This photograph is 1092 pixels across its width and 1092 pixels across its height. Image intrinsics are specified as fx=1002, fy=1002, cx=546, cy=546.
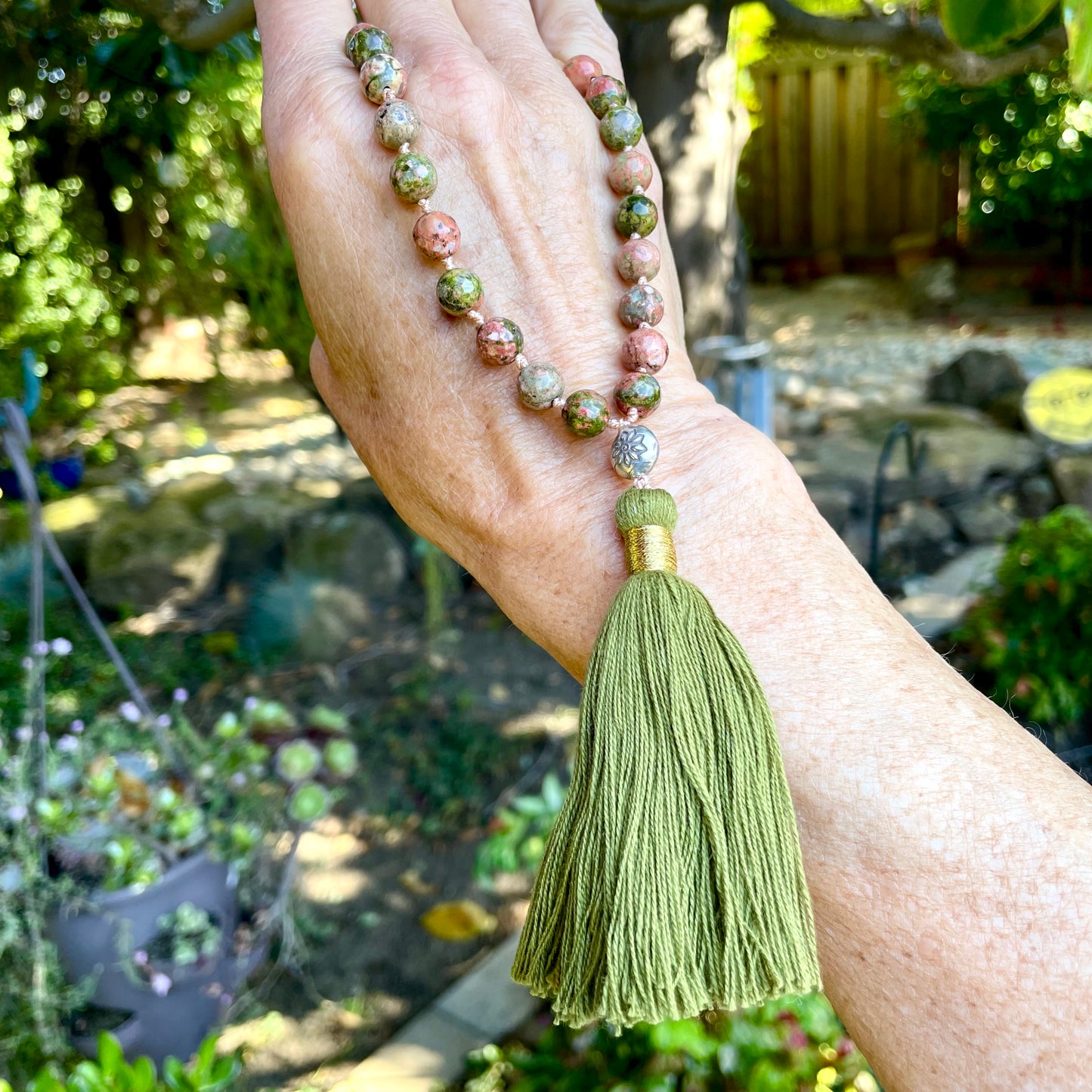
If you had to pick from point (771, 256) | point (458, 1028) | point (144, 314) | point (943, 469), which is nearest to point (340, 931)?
point (458, 1028)

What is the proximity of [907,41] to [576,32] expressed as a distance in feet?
5.08

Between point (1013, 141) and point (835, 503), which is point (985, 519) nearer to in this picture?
point (835, 503)

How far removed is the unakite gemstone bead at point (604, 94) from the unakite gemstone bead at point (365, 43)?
0.72 feet

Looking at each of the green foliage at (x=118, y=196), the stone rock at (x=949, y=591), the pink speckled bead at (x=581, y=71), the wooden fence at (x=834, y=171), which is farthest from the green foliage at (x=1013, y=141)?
the pink speckled bead at (x=581, y=71)

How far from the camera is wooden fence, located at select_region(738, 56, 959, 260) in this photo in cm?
1081

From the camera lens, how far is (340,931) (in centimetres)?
260

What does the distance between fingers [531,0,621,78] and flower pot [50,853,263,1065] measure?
174 centimetres

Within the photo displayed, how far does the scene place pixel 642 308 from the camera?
0.99 meters

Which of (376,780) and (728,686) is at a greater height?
(728,686)

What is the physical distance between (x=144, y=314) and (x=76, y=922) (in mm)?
5965

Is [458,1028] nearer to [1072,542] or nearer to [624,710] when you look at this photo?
[624,710]

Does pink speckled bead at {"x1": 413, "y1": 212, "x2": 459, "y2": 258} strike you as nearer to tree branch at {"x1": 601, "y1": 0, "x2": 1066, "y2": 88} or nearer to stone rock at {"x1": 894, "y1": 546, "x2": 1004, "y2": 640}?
tree branch at {"x1": 601, "y1": 0, "x2": 1066, "y2": 88}

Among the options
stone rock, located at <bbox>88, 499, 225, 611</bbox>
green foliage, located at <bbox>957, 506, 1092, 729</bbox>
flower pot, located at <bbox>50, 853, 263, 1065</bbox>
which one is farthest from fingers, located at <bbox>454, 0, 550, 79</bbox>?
stone rock, located at <bbox>88, 499, 225, 611</bbox>

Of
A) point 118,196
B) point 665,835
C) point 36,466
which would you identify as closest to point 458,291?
point 665,835
